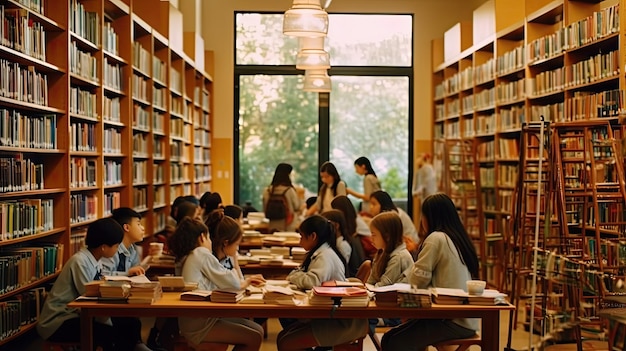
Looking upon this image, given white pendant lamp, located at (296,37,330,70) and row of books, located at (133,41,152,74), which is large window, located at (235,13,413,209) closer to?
row of books, located at (133,41,152,74)

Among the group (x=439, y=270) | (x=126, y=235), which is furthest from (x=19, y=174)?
(x=439, y=270)

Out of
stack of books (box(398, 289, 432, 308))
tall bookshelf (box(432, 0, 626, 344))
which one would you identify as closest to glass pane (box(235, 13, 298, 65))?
tall bookshelf (box(432, 0, 626, 344))

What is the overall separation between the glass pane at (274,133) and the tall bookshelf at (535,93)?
2347mm

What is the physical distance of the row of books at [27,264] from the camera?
19.3 feet

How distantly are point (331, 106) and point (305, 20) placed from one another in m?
8.40

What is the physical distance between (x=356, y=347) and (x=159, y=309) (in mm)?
1167

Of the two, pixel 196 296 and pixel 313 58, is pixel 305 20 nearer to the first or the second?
pixel 313 58

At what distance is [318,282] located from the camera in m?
5.62

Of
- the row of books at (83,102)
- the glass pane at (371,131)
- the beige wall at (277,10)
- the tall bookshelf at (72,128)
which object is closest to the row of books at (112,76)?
the tall bookshelf at (72,128)

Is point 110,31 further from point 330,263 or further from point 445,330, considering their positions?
point 445,330

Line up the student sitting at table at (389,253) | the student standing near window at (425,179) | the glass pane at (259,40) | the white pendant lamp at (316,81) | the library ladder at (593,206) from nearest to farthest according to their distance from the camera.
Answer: the student sitting at table at (389,253)
the library ladder at (593,206)
the white pendant lamp at (316,81)
the student standing near window at (425,179)
the glass pane at (259,40)

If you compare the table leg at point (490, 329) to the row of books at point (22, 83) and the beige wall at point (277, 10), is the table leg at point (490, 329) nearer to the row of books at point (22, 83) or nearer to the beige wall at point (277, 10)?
the row of books at point (22, 83)

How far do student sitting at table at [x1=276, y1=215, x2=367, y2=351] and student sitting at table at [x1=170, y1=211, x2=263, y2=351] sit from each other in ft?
0.75

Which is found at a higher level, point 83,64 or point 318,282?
point 83,64
